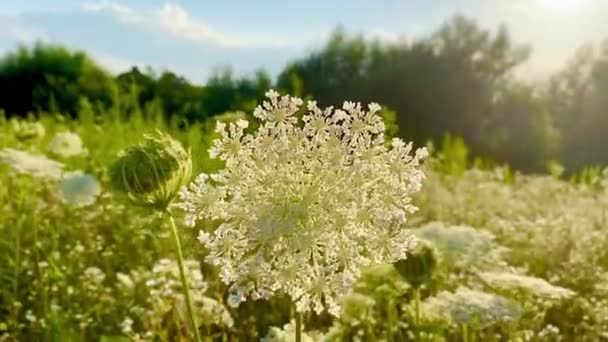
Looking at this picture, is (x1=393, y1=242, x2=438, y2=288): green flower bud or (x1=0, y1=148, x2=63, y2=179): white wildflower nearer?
(x1=393, y1=242, x2=438, y2=288): green flower bud

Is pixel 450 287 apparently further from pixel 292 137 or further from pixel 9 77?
pixel 9 77

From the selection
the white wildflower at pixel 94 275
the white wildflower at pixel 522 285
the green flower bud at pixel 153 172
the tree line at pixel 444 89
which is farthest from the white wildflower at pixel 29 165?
the tree line at pixel 444 89

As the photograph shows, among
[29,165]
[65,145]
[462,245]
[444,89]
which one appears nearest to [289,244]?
[462,245]

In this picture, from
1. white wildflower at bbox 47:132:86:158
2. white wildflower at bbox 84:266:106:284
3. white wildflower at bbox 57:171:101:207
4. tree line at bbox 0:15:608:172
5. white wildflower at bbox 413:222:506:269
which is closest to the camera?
white wildflower at bbox 413:222:506:269

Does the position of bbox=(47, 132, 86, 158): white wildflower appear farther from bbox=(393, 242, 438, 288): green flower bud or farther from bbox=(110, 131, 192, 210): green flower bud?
bbox=(110, 131, 192, 210): green flower bud

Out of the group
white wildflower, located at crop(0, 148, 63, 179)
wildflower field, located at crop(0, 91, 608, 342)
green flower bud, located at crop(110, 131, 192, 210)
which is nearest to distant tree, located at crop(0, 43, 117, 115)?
wildflower field, located at crop(0, 91, 608, 342)

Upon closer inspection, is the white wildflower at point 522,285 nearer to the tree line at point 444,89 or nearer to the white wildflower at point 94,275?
the white wildflower at point 94,275

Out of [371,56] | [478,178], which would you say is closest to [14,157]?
[478,178]
